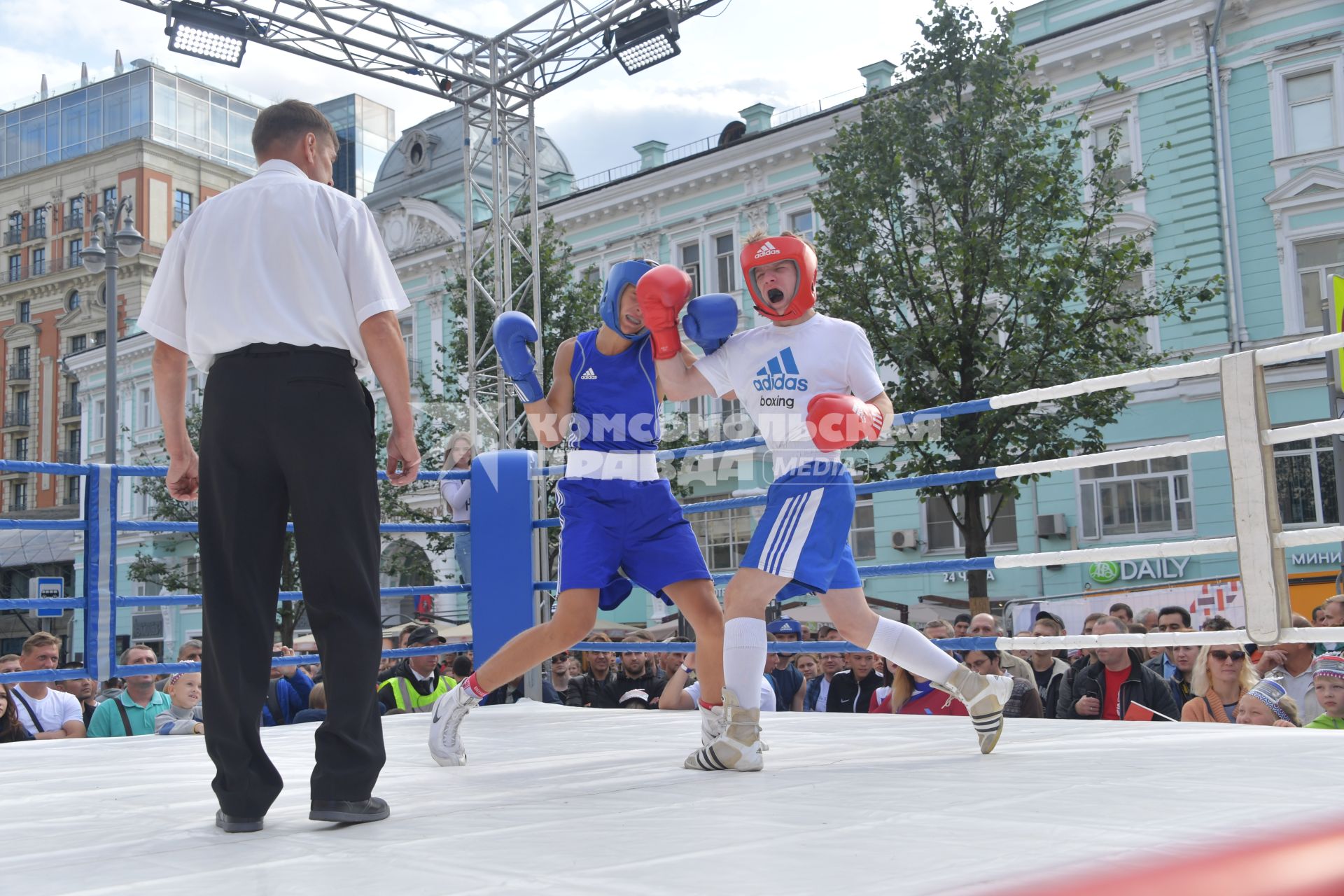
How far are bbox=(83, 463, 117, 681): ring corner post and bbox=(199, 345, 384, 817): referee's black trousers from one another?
246cm

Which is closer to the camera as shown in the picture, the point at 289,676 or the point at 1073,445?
the point at 289,676

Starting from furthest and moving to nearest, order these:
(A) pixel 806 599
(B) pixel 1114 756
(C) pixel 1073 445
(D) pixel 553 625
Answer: (A) pixel 806 599 → (C) pixel 1073 445 → (D) pixel 553 625 → (B) pixel 1114 756

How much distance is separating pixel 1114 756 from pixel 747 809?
1.22 metres

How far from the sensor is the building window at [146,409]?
1380 inches

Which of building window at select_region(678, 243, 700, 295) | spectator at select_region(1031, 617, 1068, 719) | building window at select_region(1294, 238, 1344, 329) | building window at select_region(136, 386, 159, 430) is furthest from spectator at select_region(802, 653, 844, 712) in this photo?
building window at select_region(136, 386, 159, 430)

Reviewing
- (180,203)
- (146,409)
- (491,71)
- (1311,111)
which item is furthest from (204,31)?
(180,203)

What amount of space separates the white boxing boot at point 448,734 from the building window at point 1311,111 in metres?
17.3

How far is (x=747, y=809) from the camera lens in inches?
94.8

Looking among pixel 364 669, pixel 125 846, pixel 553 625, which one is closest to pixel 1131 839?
pixel 364 669

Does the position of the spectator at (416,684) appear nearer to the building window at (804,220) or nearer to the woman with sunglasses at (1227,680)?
the woman with sunglasses at (1227,680)

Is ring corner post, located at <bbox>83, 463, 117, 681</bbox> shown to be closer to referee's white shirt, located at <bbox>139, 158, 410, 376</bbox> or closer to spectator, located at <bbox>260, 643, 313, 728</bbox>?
spectator, located at <bbox>260, 643, 313, 728</bbox>

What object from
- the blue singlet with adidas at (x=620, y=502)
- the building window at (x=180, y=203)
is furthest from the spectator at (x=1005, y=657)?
the building window at (x=180, y=203)

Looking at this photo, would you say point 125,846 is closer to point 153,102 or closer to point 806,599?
point 806,599

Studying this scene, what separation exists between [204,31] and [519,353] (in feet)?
29.4
